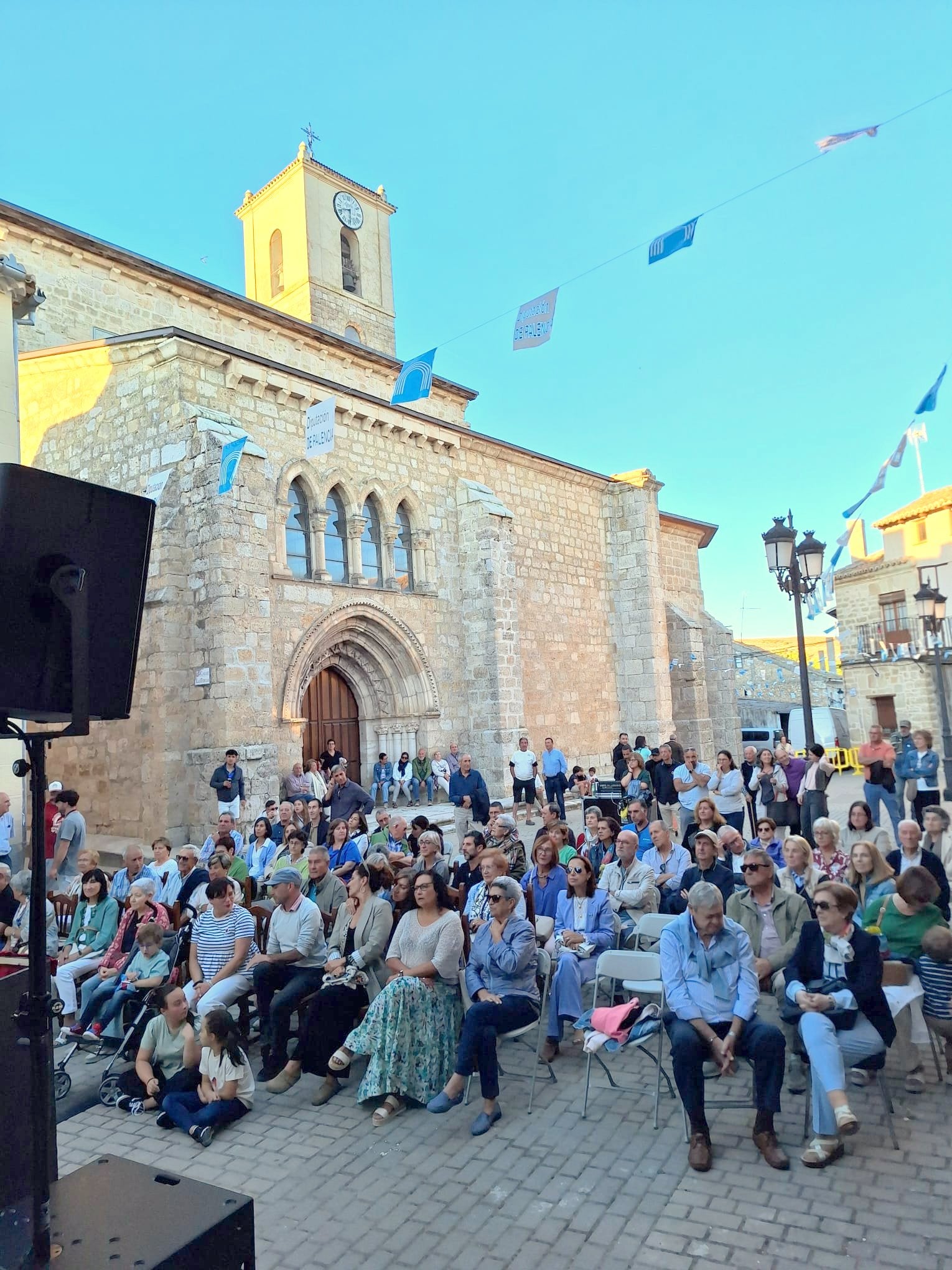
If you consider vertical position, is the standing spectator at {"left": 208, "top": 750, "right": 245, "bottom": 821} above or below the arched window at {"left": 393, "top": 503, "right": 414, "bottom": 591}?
below

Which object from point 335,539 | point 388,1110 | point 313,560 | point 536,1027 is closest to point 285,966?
point 388,1110

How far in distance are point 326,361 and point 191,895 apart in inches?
501

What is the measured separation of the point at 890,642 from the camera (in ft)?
95.8

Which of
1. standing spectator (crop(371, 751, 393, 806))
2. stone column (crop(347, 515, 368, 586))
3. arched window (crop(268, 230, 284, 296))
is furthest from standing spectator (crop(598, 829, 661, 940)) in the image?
arched window (crop(268, 230, 284, 296))

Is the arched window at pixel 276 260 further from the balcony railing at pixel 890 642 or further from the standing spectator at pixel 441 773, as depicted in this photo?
the balcony railing at pixel 890 642

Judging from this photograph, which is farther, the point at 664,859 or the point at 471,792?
the point at 471,792

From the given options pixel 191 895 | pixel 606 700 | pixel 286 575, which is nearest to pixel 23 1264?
pixel 191 895

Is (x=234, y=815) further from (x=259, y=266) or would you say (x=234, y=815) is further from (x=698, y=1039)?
(x=259, y=266)

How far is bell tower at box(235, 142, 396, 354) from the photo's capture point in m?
23.6

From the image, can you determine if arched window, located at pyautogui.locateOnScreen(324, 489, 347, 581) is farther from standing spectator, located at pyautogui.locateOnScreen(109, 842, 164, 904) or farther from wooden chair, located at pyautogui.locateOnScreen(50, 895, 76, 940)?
wooden chair, located at pyautogui.locateOnScreen(50, 895, 76, 940)

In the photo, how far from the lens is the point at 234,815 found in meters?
10.3

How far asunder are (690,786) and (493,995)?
5.15 metres

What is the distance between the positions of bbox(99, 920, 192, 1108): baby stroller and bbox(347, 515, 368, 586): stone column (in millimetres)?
8537

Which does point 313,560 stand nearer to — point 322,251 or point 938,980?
point 938,980
